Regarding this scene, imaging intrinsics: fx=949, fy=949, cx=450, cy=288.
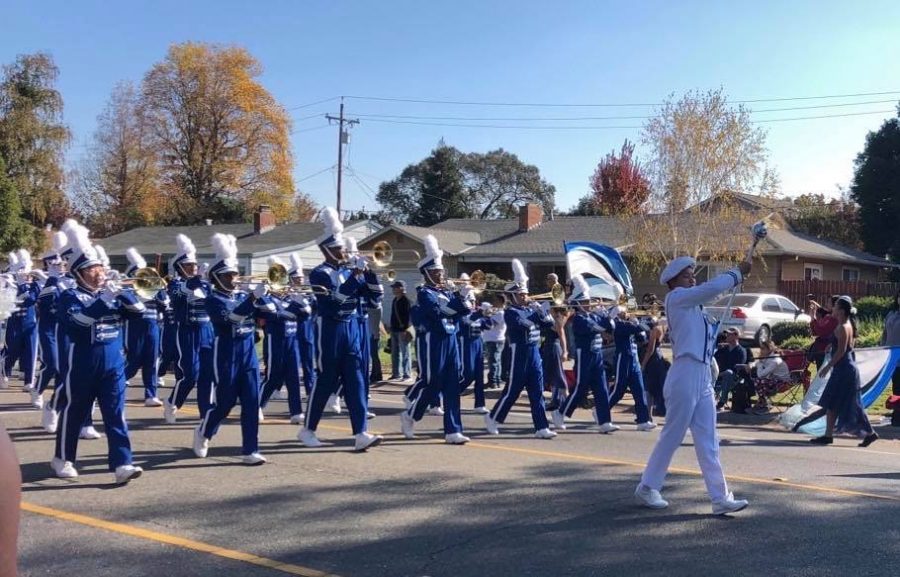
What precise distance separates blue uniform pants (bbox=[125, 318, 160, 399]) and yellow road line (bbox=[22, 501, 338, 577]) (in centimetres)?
644

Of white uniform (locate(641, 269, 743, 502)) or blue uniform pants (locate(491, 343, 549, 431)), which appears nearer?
white uniform (locate(641, 269, 743, 502))

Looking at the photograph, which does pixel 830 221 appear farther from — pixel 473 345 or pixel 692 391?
pixel 692 391

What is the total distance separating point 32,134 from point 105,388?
3994 centimetres

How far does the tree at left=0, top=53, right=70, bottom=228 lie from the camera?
143 ft

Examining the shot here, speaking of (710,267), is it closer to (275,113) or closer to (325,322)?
(325,322)

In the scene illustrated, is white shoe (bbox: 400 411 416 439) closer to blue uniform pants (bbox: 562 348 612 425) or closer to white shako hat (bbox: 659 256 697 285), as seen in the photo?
blue uniform pants (bbox: 562 348 612 425)

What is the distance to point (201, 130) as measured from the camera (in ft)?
179

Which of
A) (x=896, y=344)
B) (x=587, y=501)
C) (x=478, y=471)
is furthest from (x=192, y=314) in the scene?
(x=896, y=344)

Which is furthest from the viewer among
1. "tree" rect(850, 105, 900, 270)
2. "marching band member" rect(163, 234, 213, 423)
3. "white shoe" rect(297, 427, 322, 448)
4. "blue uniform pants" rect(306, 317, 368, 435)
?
"tree" rect(850, 105, 900, 270)

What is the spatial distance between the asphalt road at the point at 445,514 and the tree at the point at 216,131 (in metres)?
45.4

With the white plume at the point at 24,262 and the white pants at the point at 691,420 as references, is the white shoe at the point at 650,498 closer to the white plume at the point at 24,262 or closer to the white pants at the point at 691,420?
the white pants at the point at 691,420

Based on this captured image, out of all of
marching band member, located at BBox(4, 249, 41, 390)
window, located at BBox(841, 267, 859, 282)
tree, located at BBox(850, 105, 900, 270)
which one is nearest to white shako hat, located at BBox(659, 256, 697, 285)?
marching band member, located at BBox(4, 249, 41, 390)

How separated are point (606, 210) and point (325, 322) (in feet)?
85.4

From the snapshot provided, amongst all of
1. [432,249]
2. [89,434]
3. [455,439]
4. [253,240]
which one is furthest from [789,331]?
[253,240]
